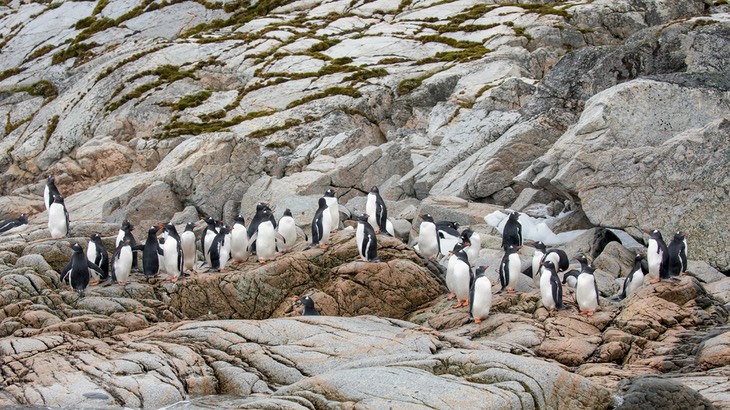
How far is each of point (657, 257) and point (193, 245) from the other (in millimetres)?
11946

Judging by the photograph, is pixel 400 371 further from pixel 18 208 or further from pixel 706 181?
pixel 18 208

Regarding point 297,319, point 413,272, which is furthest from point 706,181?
point 297,319

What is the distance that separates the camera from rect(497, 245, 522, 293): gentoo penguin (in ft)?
65.8

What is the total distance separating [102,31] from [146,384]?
188 ft

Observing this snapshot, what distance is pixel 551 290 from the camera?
60.7 feet

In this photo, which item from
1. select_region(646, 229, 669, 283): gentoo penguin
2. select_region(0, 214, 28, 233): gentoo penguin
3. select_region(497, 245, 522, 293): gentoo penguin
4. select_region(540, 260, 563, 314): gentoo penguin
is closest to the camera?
select_region(540, 260, 563, 314): gentoo penguin

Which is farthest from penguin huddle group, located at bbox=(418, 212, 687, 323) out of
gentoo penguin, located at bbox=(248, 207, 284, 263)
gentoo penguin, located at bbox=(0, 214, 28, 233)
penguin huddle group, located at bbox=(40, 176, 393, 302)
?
gentoo penguin, located at bbox=(0, 214, 28, 233)

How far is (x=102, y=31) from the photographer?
65812 mm

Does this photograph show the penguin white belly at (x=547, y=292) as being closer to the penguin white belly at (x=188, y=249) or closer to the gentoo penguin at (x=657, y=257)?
the gentoo penguin at (x=657, y=257)

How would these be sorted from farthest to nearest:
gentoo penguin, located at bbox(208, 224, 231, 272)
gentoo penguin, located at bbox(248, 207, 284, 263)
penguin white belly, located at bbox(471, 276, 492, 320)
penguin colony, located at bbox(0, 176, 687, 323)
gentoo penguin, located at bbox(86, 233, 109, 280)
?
gentoo penguin, located at bbox(248, 207, 284, 263) < gentoo penguin, located at bbox(208, 224, 231, 272) < gentoo penguin, located at bbox(86, 233, 109, 280) < penguin colony, located at bbox(0, 176, 687, 323) < penguin white belly, located at bbox(471, 276, 492, 320)

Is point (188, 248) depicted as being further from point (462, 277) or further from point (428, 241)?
point (462, 277)

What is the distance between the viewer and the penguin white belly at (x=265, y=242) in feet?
71.6

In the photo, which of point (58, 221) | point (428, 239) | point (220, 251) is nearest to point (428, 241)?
point (428, 239)

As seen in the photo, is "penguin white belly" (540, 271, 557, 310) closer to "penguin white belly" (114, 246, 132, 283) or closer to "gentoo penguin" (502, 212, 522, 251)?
"gentoo penguin" (502, 212, 522, 251)
